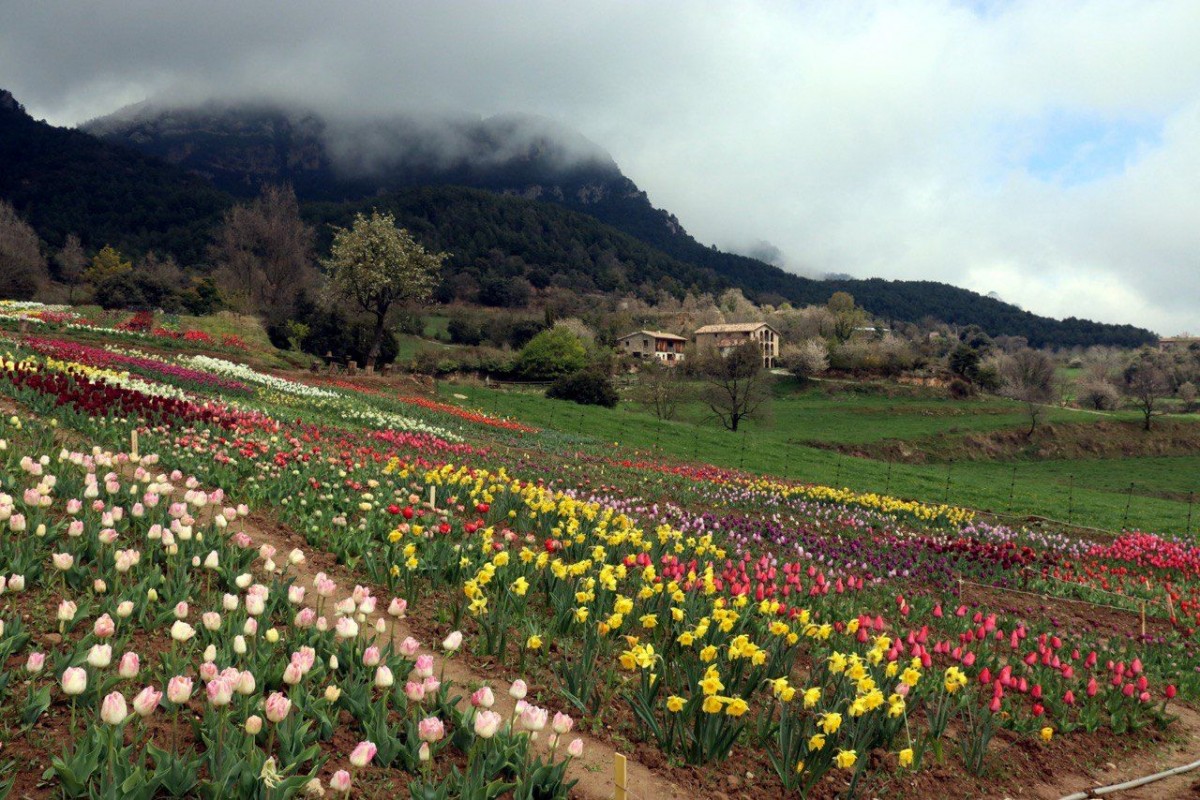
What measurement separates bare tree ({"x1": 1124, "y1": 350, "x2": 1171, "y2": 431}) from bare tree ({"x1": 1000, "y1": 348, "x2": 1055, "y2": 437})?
8834 mm

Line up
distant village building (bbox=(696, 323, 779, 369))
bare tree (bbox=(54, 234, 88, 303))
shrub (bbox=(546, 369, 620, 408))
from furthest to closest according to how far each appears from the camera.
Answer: distant village building (bbox=(696, 323, 779, 369)) → bare tree (bbox=(54, 234, 88, 303)) → shrub (bbox=(546, 369, 620, 408))

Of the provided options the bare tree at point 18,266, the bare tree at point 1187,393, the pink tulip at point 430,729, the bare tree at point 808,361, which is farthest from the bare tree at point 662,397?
the bare tree at point 1187,393

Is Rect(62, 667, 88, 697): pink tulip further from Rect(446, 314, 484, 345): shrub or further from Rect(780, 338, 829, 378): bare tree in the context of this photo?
Rect(446, 314, 484, 345): shrub

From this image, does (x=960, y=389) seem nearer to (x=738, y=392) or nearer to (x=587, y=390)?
(x=738, y=392)

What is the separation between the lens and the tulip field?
3.59 meters

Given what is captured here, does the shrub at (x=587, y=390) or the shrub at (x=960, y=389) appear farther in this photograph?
the shrub at (x=960, y=389)

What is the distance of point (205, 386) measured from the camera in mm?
19969

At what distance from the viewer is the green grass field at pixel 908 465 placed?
27297mm

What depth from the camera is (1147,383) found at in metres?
69.0

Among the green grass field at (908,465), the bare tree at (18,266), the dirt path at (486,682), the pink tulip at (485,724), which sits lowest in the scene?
the green grass field at (908,465)

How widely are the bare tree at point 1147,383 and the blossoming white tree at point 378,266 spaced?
6156cm

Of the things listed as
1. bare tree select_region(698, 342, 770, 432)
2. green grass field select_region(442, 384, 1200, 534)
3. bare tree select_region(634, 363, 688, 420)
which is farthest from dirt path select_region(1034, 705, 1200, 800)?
bare tree select_region(698, 342, 770, 432)

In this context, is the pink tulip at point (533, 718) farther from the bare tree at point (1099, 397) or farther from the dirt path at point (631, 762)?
the bare tree at point (1099, 397)

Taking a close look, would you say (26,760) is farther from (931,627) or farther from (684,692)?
(931,627)
